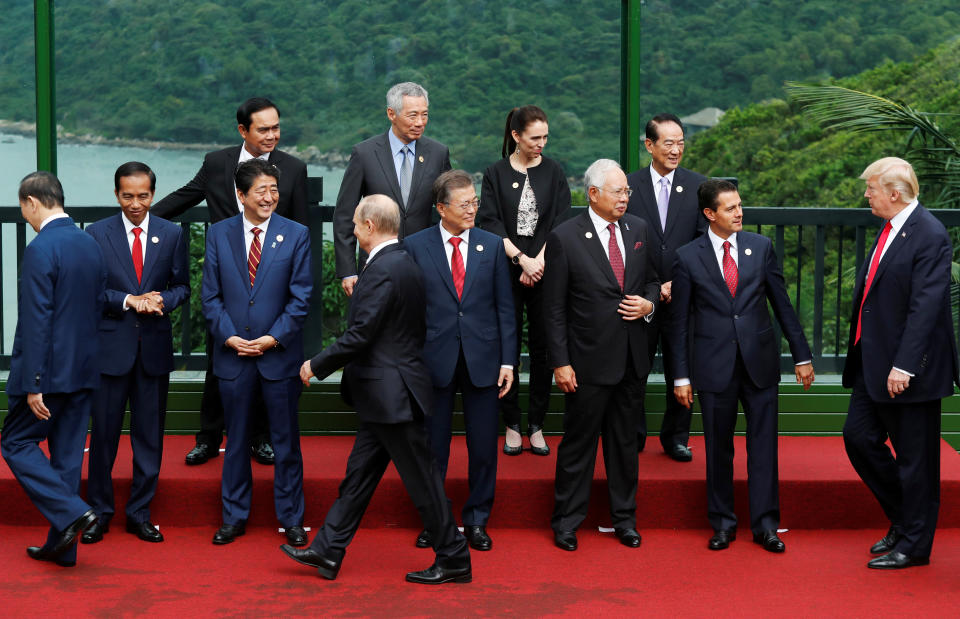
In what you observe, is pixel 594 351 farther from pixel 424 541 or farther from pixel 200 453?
pixel 200 453

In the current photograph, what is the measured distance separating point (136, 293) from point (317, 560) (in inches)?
56.1

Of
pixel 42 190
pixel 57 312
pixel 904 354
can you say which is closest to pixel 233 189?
pixel 42 190

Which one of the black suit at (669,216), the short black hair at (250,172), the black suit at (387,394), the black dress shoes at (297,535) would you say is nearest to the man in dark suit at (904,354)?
the black suit at (669,216)

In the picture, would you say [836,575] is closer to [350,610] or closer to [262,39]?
[350,610]

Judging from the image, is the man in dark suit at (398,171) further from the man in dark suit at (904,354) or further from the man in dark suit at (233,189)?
the man in dark suit at (904,354)

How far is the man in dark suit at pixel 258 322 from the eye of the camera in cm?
534

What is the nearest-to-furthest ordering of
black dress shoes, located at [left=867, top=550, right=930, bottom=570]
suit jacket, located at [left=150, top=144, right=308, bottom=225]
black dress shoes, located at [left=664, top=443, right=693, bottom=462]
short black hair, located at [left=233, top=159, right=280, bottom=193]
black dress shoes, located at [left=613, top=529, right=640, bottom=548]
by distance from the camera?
black dress shoes, located at [left=867, top=550, right=930, bottom=570], short black hair, located at [left=233, top=159, right=280, bottom=193], black dress shoes, located at [left=613, top=529, right=640, bottom=548], suit jacket, located at [left=150, top=144, right=308, bottom=225], black dress shoes, located at [left=664, top=443, right=693, bottom=462]

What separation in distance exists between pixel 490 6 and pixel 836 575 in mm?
8994

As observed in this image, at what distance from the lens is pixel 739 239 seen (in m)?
5.41

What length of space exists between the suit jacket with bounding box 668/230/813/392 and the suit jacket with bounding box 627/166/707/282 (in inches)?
16.5

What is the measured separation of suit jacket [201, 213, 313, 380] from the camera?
210 inches

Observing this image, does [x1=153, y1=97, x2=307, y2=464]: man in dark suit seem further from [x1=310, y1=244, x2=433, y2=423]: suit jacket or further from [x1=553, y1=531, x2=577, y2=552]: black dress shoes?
[x1=553, y1=531, x2=577, y2=552]: black dress shoes

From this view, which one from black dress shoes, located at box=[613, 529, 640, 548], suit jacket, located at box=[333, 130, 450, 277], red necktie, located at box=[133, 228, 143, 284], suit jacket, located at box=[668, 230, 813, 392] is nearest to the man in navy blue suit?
red necktie, located at box=[133, 228, 143, 284]

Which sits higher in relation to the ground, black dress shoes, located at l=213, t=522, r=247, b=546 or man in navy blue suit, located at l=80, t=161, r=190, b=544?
man in navy blue suit, located at l=80, t=161, r=190, b=544
